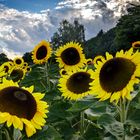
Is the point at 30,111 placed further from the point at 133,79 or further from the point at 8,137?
the point at 133,79

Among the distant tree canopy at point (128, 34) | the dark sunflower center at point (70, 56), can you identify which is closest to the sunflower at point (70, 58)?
the dark sunflower center at point (70, 56)

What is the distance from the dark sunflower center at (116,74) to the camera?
3.20 m

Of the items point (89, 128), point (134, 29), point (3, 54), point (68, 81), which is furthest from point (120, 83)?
point (134, 29)

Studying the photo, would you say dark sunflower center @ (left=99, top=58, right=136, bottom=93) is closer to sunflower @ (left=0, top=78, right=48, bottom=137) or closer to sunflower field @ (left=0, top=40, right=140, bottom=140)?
sunflower field @ (left=0, top=40, right=140, bottom=140)

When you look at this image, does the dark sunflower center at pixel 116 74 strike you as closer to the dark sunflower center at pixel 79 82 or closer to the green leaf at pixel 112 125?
the green leaf at pixel 112 125

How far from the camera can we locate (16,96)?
117 inches

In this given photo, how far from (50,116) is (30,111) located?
893 millimetres

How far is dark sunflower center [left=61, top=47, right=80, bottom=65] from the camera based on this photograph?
6871 mm

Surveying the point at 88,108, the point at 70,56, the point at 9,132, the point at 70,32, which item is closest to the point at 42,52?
the point at 70,56

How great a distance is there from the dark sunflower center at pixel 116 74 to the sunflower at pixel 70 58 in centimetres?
339

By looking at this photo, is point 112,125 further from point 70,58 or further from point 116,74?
point 70,58

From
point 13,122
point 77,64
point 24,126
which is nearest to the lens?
point 13,122

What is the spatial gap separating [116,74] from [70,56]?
3.92 m

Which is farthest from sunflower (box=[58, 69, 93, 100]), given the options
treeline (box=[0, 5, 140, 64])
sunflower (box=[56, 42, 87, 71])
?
treeline (box=[0, 5, 140, 64])
